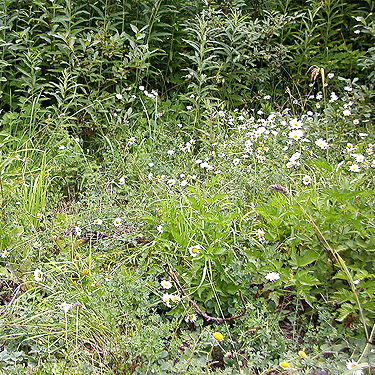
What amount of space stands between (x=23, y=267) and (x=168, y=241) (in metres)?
0.73

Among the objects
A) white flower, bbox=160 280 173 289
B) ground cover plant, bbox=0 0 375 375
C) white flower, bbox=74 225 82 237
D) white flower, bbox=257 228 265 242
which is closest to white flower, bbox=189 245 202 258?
ground cover plant, bbox=0 0 375 375

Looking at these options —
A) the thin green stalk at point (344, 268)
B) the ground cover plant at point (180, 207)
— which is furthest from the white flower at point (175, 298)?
the thin green stalk at point (344, 268)

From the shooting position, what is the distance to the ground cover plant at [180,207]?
185 centimetres

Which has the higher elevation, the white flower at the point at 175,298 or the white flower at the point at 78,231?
the white flower at the point at 175,298

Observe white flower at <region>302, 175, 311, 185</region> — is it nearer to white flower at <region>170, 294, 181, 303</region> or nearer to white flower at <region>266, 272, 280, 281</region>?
white flower at <region>266, 272, 280, 281</region>

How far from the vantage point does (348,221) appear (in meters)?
2.04

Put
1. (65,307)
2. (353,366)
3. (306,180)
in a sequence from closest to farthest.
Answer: (353,366) < (65,307) < (306,180)

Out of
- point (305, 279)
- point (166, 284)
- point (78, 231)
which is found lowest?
point (78, 231)

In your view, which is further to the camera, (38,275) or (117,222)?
(117,222)

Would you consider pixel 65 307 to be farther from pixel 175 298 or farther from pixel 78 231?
pixel 78 231

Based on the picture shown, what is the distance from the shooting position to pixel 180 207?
2.49 metres

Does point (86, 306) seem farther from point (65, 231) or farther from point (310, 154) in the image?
point (310, 154)

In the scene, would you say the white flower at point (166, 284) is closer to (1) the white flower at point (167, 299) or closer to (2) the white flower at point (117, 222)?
(1) the white flower at point (167, 299)

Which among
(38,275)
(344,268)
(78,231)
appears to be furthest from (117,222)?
(344,268)
